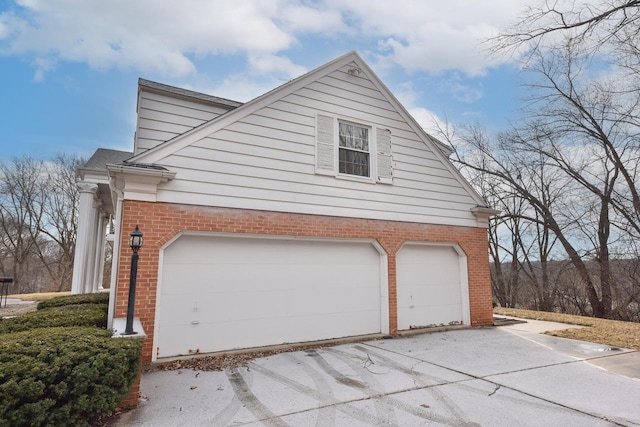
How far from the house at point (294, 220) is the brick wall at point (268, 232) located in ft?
0.08

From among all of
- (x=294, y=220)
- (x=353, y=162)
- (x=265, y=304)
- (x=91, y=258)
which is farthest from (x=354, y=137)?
(x=91, y=258)

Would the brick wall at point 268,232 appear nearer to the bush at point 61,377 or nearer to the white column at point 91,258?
the bush at point 61,377

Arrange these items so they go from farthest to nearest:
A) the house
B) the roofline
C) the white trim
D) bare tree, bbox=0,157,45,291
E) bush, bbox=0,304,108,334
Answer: bare tree, bbox=0,157,45,291
the roofline
the house
the white trim
bush, bbox=0,304,108,334

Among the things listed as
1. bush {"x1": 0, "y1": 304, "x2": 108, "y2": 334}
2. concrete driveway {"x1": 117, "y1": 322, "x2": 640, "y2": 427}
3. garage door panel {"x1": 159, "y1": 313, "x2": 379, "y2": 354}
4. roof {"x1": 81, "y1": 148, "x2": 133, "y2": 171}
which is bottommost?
concrete driveway {"x1": 117, "y1": 322, "x2": 640, "y2": 427}

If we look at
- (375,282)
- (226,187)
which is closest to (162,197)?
(226,187)

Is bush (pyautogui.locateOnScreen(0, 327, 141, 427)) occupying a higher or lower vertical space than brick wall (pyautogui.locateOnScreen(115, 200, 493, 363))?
lower

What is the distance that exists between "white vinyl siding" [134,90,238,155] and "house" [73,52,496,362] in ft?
0.09

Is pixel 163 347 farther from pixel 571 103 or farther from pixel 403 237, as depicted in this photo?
pixel 571 103

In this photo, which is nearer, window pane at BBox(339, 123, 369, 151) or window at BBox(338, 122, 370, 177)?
window at BBox(338, 122, 370, 177)

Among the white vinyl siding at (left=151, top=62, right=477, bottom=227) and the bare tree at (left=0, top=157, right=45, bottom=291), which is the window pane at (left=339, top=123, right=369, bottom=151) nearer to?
the white vinyl siding at (left=151, top=62, right=477, bottom=227)

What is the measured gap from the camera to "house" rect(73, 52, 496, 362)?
19.4 feet

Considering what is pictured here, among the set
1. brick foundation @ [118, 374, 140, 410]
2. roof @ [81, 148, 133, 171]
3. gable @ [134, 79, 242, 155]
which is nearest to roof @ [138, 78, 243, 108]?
gable @ [134, 79, 242, 155]

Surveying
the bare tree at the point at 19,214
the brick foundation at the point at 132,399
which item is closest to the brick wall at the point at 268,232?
the brick foundation at the point at 132,399

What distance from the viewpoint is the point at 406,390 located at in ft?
14.8
